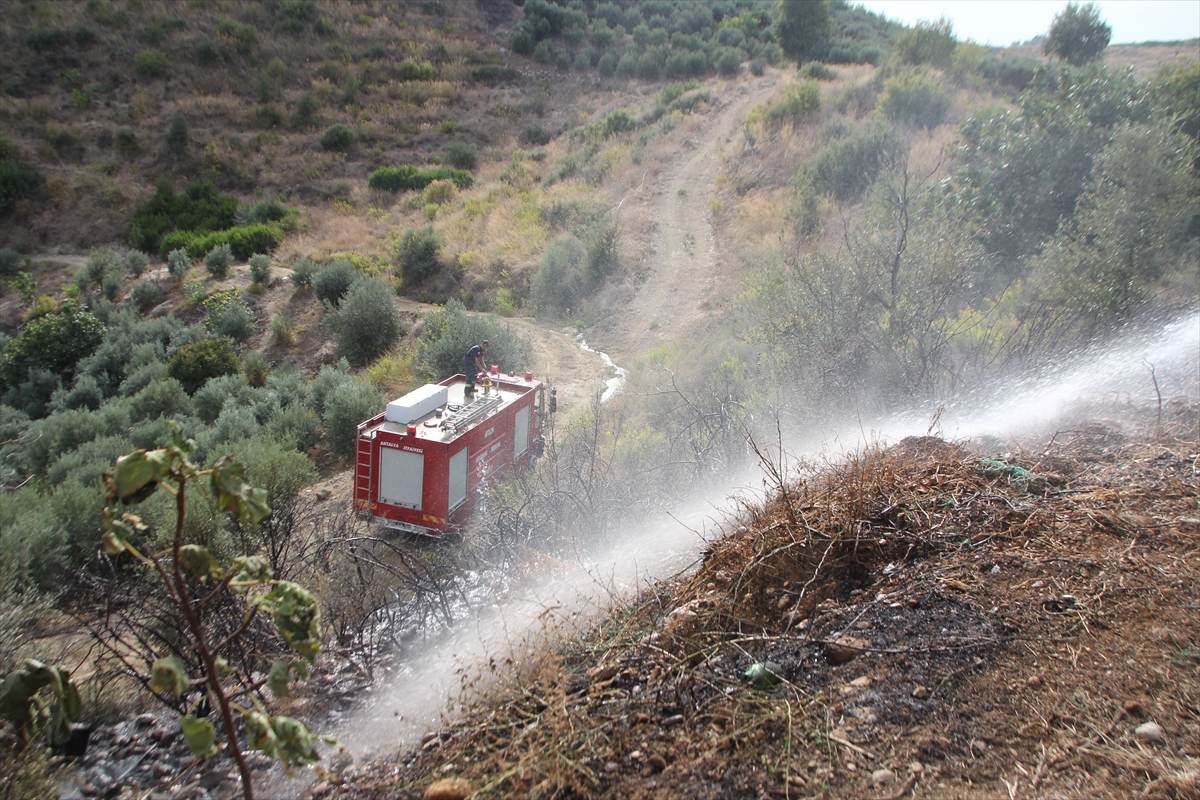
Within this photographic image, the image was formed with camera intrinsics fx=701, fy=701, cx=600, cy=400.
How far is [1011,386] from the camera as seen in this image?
887 cm

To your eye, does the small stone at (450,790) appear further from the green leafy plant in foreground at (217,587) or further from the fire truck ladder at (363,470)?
the fire truck ladder at (363,470)

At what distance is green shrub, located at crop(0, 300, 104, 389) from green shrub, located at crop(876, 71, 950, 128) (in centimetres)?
2746

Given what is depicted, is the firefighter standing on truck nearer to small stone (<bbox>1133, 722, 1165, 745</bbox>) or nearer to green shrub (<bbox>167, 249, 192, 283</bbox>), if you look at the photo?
small stone (<bbox>1133, 722, 1165, 745</bbox>)

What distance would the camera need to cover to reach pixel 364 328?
1780 cm

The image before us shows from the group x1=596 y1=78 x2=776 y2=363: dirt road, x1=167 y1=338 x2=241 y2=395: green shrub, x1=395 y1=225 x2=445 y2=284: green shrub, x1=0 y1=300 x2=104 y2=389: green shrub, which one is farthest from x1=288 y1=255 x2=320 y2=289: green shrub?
x1=596 y1=78 x2=776 y2=363: dirt road

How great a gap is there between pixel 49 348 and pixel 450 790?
2107 cm

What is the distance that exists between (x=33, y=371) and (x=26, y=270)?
13619 millimetres

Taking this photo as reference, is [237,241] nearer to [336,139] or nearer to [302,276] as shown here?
[302,276]

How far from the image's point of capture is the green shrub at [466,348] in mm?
14633

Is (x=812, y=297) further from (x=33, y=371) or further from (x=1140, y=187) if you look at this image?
(x=33, y=371)

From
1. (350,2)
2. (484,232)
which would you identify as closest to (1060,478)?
(484,232)

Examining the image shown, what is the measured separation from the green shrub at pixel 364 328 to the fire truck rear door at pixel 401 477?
9.90 metres

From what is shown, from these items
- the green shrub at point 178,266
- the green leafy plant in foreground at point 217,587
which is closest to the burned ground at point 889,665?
the green leafy plant in foreground at point 217,587

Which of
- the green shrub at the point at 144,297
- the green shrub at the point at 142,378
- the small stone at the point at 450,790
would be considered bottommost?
the green shrub at the point at 142,378
